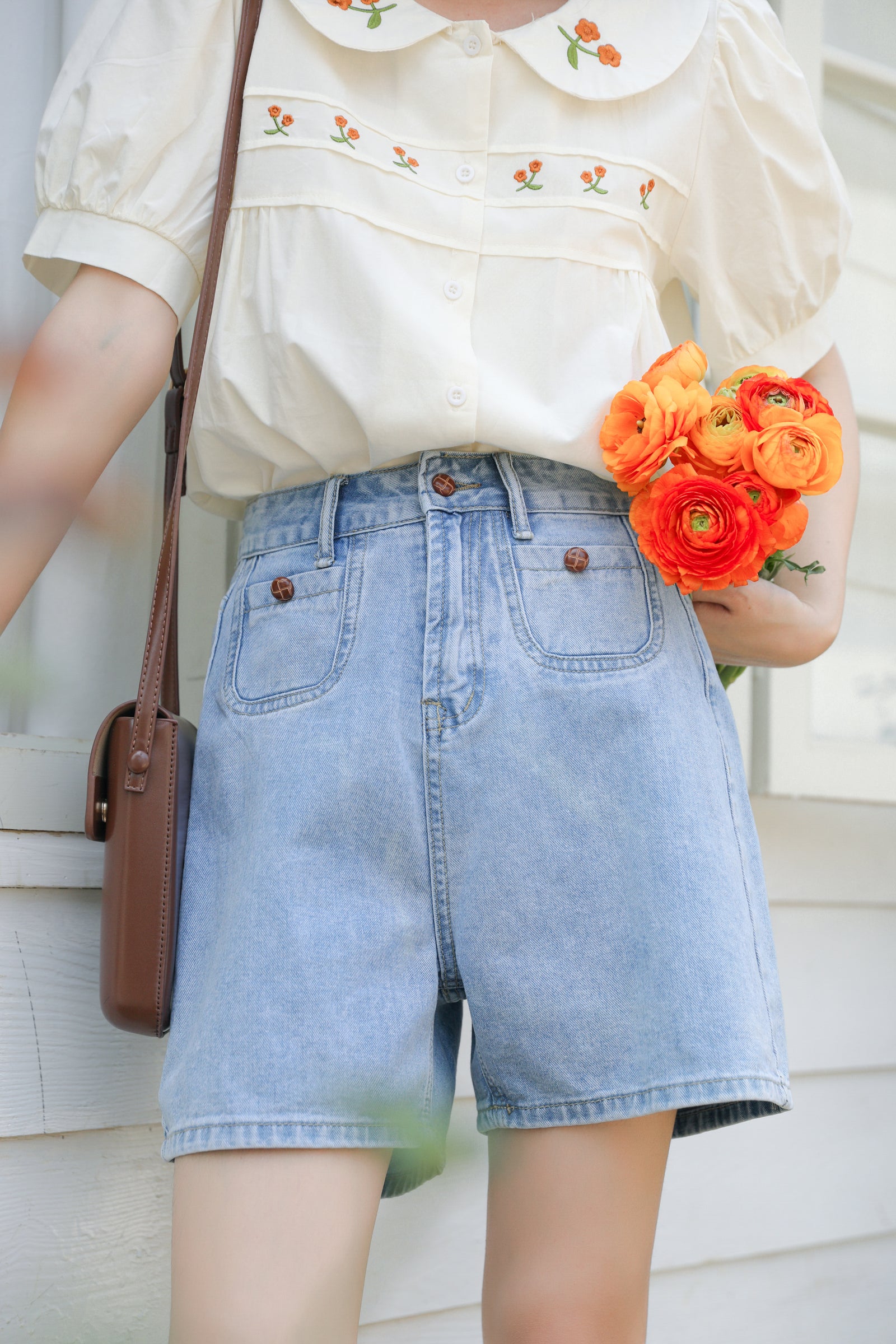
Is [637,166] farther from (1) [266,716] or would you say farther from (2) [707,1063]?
(2) [707,1063]

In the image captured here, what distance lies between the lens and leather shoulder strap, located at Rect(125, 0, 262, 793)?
0.88m

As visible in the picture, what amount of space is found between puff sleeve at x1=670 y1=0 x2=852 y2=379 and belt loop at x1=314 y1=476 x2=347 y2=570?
443 millimetres

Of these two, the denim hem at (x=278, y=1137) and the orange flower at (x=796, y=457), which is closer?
the denim hem at (x=278, y=1137)

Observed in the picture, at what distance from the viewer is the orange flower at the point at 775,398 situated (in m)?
0.90

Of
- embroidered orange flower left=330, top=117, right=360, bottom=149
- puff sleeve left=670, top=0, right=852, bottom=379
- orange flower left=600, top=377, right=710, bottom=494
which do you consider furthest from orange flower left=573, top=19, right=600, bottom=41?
orange flower left=600, top=377, right=710, bottom=494

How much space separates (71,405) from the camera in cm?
88

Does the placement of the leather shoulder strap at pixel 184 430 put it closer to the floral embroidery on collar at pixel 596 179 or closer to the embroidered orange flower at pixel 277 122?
the embroidered orange flower at pixel 277 122

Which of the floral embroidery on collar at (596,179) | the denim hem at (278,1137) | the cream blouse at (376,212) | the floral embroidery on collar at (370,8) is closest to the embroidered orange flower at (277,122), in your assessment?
the cream blouse at (376,212)

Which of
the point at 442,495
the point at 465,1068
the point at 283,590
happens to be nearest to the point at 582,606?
the point at 442,495

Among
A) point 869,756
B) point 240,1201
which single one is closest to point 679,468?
point 240,1201

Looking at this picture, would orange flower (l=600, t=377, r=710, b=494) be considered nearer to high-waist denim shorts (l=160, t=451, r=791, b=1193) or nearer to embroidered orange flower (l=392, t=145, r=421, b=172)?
high-waist denim shorts (l=160, t=451, r=791, b=1193)

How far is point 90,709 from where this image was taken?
4.42ft

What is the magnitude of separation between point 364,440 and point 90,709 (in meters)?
0.62

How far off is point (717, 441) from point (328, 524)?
0.33m
